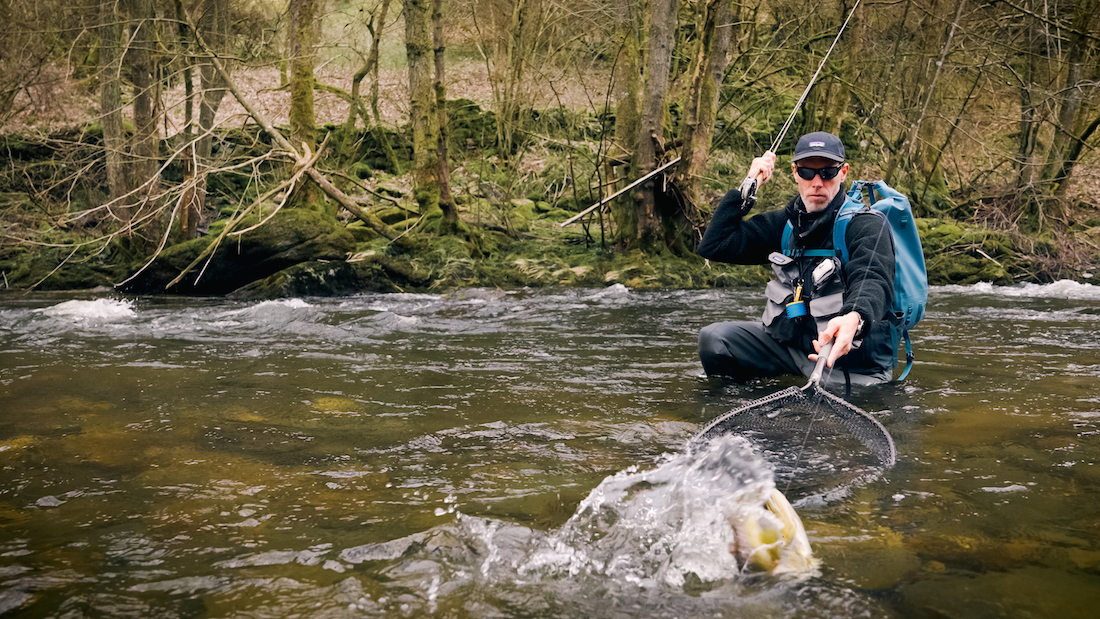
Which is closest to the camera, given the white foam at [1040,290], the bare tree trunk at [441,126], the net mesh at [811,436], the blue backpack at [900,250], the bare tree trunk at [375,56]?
the net mesh at [811,436]

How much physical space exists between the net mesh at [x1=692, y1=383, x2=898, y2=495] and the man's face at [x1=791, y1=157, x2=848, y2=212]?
1.40 m

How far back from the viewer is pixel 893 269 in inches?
167

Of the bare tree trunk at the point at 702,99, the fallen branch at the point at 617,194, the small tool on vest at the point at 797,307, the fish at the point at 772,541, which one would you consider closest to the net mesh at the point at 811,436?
the fish at the point at 772,541

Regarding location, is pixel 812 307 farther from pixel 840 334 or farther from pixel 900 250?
pixel 840 334

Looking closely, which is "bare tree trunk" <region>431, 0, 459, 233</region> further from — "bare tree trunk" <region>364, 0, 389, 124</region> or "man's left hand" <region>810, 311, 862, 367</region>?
"man's left hand" <region>810, 311, 862, 367</region>

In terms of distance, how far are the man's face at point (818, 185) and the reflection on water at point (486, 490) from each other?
46.1 inches

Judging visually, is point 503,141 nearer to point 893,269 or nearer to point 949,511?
point 893,269

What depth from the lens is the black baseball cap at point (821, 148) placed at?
4332 mm

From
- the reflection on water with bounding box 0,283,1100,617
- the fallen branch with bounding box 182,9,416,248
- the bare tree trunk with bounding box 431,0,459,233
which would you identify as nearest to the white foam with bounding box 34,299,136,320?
the reflection on water with bounding box 0,283,1100,617

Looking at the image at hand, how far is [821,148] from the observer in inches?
171

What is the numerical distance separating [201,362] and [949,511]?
4907 mm

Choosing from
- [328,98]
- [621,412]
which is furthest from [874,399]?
[328,98]

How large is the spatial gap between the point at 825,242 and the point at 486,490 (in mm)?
2565

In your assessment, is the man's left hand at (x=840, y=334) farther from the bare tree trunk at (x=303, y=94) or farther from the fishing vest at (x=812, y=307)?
the bare tree trunk at (x=303, y=94)
